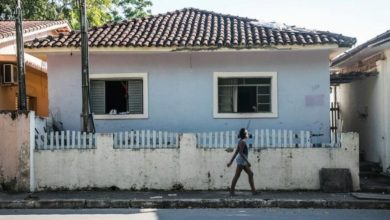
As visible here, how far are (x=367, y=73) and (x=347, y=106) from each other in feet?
11.3

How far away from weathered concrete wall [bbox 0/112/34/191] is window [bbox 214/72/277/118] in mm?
4931

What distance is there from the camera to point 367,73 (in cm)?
1495

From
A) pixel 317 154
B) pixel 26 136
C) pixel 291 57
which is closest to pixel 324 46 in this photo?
pixel 291 57

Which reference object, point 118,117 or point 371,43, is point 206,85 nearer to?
point 118,117

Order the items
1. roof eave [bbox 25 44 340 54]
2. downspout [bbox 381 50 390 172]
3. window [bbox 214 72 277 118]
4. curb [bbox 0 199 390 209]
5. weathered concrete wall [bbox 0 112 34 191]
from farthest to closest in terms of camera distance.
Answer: downspout [bbox 381 50 390 172]
window [bbox 214 72 277 118]
roof eave [bbox 25 44 340 54]
weathered concrete wall [bbox 0 112 34 191]
curb [bbox 0 199 390 209]

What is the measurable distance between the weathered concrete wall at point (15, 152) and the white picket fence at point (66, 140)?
40 cm

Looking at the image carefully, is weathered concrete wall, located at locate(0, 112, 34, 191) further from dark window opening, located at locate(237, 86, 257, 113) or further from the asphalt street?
dark window opening, located at locate(237, 86, 257, 113)

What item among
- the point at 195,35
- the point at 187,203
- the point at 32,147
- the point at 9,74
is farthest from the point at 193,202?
the point at 9,74

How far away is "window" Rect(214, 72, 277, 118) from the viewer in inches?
536

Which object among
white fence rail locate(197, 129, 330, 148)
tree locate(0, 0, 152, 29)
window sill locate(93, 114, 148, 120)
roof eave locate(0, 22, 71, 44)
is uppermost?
tree locate(0, 0, 152, 29)

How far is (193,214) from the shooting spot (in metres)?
9.51

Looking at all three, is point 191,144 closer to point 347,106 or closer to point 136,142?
point 136,142

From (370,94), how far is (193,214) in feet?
27.7

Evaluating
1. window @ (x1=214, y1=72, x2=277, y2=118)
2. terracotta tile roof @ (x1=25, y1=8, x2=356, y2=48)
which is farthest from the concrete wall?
window @ (x1=214, y1=72, x2=277, y2=118)
